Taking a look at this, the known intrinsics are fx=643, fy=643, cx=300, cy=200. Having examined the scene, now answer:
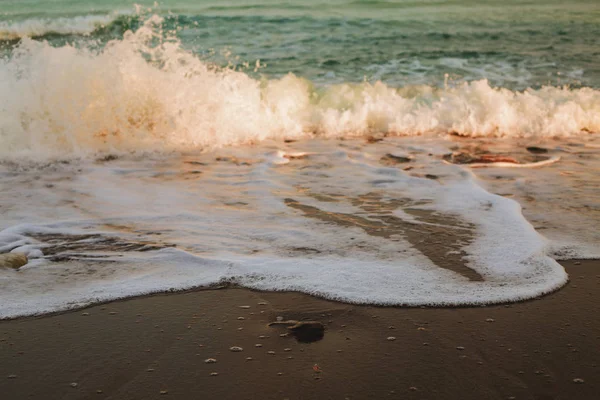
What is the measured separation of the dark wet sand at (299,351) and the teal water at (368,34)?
25.3ft

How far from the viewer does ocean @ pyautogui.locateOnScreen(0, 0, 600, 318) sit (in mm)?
3230

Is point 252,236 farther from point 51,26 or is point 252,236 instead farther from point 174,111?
point 51,26

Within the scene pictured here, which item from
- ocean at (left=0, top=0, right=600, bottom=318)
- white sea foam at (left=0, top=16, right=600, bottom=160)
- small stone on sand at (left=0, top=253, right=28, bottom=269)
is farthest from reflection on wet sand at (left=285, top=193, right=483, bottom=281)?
white sea foam at (left=0, top=16, right=600, bottom=160)

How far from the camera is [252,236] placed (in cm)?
383

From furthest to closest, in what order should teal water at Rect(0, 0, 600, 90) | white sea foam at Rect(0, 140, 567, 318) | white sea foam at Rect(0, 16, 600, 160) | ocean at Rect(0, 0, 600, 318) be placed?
1. teal water at Rect(0, 0, 600, 90)
2. white sea foam at Rect(0, 16, 600, 160)
3. ocean at Rect(0, 0, 600, 318)
4. white sea foam at Rect(0, 140, 567, 318)

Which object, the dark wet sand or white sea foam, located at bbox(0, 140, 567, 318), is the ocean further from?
the dark wet sand

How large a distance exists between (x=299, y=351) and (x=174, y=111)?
5.32 meters

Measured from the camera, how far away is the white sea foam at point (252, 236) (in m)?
3.04

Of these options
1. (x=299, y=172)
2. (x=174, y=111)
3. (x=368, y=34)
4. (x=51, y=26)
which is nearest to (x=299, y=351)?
(x=299, y=172)

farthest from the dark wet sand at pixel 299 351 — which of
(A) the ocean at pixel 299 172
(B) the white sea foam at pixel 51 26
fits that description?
(B) the white sea foam at pixel 51 26

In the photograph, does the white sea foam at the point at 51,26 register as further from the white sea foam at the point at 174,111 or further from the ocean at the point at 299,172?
the white sea foam at the point at 174,111

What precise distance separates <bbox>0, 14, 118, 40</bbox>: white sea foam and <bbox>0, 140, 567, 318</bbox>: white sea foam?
Result: 13.6 metres

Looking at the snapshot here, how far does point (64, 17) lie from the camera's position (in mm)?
18969

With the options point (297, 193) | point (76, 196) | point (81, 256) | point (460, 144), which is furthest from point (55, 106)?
point (460, 144)
